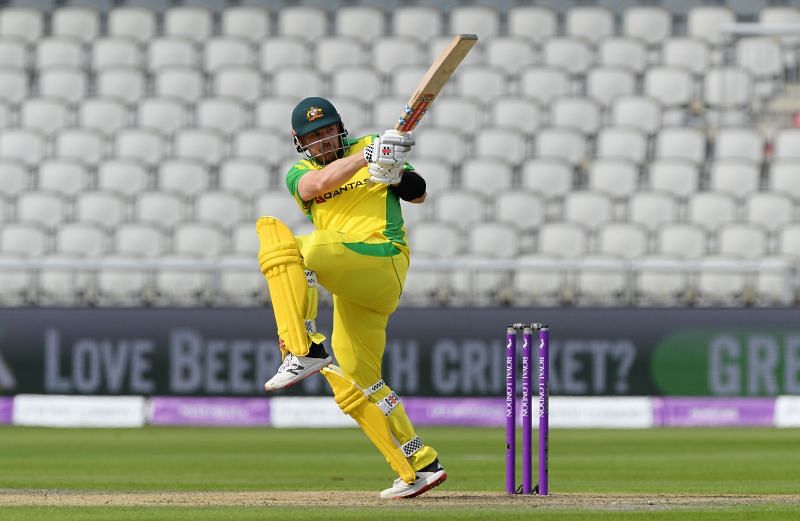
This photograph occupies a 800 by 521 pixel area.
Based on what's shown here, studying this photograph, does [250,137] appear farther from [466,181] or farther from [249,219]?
[466,181]

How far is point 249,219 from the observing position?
17.8 m

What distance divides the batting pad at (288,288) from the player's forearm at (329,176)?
29cm

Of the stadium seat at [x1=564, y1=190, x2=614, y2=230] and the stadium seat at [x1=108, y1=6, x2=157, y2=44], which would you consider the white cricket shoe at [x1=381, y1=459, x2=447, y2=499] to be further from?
the stadium seat at [x1=108, y1=6, x2=157, y2=44]

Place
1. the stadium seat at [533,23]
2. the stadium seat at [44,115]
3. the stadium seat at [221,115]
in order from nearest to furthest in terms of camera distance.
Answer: the stadium seat at [221,115] < the stadium seat at [44,115] < the stadium seat at [533,23]

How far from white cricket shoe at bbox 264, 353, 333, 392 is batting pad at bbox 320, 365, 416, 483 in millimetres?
392

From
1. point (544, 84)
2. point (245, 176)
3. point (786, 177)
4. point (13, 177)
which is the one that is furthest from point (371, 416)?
point (544, 84)

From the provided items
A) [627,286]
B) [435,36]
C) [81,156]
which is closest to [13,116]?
[81,156]

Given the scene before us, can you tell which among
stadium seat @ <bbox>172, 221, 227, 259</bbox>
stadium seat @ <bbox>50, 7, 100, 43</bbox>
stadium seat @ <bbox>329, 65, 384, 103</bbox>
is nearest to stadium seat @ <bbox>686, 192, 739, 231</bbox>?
stadium seat @ <bbox>329, 65, 384, 103</bbox>

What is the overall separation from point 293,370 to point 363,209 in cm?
92

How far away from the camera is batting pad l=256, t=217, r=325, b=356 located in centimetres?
704

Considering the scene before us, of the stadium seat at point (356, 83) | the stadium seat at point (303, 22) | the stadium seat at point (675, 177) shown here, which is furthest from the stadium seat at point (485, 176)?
the stadium seat at point (303, 22)

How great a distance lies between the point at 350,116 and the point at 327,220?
11.5 metres

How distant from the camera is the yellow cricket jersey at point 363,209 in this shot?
738cm

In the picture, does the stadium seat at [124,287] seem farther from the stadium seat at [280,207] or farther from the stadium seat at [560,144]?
the stadium seat at [560,144]
